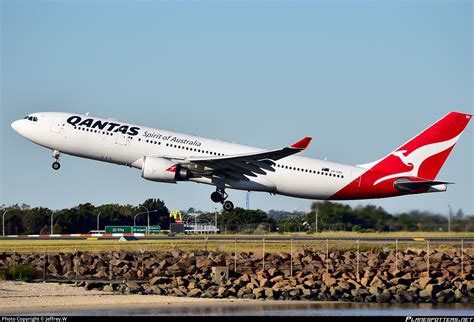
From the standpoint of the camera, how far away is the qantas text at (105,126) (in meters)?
51.6

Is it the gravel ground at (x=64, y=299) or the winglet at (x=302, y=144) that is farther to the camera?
the winglet at (x=302, y=144)

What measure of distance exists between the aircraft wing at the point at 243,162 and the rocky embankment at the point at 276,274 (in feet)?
21.3

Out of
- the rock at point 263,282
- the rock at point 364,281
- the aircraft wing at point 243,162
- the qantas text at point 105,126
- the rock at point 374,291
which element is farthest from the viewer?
the qantas text at point 105,126

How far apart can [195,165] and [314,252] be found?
910cm

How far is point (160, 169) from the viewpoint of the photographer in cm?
5106

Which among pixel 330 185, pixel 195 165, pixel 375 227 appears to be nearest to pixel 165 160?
pixel 195 165

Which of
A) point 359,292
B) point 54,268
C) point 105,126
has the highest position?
point 105,126

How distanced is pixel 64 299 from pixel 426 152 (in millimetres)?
27680

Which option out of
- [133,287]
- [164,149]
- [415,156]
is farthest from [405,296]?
[164,149]

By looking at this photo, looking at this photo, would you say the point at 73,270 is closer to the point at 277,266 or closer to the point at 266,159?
the point at 277,266

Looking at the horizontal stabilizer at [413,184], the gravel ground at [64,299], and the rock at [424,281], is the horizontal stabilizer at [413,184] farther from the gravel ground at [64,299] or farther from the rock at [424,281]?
the gravel ground at [64,299]

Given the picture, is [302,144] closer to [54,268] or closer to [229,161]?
[229,161]

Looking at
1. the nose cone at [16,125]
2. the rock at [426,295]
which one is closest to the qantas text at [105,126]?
the nose cone at [16,125]

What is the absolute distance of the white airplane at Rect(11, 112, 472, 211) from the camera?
51.5m
